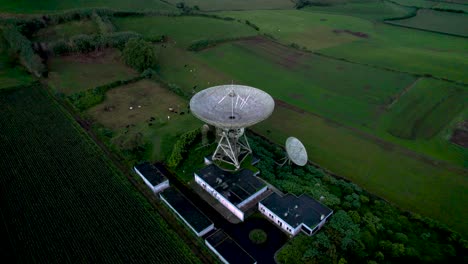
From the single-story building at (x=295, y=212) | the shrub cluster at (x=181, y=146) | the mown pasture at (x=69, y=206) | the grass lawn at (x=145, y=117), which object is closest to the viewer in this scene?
the mown pasture at (x=69, y=206)

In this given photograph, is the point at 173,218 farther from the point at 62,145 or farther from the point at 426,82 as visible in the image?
the point at 426,82

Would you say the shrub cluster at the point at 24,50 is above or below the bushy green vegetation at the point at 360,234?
below

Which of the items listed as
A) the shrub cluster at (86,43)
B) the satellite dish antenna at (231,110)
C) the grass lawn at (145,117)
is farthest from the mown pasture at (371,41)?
the satellite dish antenna at (231,110)

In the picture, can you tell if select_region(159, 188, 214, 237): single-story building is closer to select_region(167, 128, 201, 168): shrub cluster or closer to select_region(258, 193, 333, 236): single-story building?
select_region(167, 128, 201, 168): shrub cluster

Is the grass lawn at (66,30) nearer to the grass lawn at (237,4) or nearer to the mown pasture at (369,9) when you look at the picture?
the grass lawn at (237,4)

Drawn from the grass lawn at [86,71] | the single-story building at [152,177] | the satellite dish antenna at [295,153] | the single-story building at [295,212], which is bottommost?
the grass lawn at [86,71]

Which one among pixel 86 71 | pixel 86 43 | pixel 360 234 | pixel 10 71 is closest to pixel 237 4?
pixel 86 43
